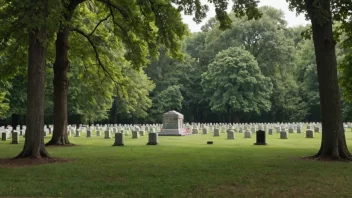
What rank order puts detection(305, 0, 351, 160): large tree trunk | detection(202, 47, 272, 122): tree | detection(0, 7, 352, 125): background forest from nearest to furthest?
detection(305, 0, 351, 160): large tree trunk < detection(0, 7, 352, 125): background forest < detection(202, 47, 272, 122): tree

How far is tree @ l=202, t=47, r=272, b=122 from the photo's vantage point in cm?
5162

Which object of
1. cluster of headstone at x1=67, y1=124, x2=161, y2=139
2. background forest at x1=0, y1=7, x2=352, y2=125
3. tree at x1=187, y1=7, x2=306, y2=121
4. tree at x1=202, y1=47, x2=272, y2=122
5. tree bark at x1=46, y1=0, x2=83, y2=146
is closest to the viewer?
tree bark at x1=46, y1=0, x2=83, y2=146

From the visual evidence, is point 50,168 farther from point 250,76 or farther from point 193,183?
point 250,76

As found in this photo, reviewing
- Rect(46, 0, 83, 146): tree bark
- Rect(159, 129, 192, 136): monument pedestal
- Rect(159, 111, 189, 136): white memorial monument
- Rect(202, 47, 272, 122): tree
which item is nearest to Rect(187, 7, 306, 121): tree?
Rect(202, 47, 272, 122): tree

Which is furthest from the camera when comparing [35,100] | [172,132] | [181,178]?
[172,132]

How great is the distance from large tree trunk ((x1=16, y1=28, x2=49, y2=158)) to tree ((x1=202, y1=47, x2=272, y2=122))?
3934cm

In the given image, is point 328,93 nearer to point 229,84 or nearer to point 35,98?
point 35,98

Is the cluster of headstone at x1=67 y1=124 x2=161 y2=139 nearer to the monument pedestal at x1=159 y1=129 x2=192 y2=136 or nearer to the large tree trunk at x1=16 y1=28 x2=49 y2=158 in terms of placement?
the monument pedestal at x1=159 y1=129 x2=192 y2=136

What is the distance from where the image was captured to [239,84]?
172ft

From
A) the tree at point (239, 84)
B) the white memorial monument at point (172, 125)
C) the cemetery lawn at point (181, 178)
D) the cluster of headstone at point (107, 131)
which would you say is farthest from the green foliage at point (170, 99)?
the cemetery lawn at point (181, 178)

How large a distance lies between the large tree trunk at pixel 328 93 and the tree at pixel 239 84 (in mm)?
36993

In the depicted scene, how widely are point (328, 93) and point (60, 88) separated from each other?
44.2 feet

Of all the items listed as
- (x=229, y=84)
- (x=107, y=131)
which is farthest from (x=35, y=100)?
(x=229, y=84)

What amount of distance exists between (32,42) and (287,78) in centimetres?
5172
